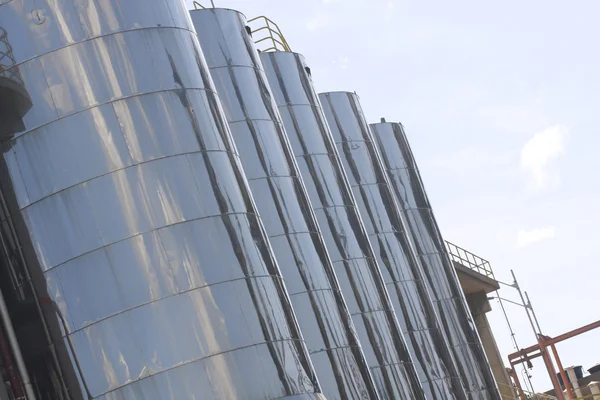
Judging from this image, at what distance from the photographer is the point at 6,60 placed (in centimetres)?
1512

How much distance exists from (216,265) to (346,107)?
15671 mm

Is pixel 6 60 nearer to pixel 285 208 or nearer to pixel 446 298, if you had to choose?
pixel 285 208

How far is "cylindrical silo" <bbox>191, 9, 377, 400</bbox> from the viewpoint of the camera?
18.6m

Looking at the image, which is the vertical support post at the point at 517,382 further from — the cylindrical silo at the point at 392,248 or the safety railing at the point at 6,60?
the safety railing at the point at 6,60

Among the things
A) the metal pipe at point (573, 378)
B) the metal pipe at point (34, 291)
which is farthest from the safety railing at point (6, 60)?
the metal pipe at point (573, 378)

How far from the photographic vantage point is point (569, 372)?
50.6 m

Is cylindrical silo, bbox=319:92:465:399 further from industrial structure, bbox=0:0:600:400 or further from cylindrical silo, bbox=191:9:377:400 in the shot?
industrial structure, bbox=0:0:600:400

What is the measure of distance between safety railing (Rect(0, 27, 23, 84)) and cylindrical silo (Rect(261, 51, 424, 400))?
957cm

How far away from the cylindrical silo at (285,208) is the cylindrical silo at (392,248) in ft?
24.5

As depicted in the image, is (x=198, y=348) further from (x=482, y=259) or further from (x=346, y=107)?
(x=482, y=259)

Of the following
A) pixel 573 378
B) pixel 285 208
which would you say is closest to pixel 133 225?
pixel 285 208

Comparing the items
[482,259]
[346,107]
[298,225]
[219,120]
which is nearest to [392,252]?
[346,107]

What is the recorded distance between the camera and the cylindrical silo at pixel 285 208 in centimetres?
1859

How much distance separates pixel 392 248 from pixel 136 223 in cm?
1462
